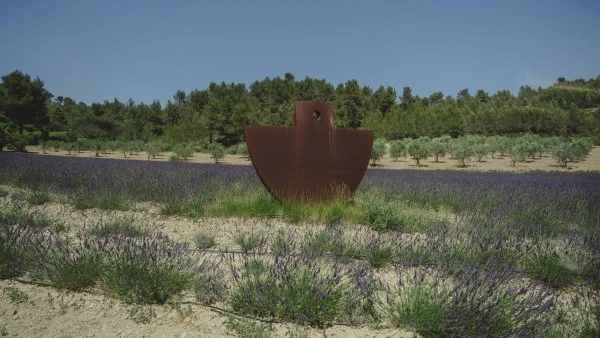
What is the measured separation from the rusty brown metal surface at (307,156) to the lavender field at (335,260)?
32 cm

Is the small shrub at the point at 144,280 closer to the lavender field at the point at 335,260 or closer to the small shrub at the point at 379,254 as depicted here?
the lavender field at the point at 335,260

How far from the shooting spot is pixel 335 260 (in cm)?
368

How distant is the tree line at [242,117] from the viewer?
35969 mm

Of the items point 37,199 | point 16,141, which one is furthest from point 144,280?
point 16,141

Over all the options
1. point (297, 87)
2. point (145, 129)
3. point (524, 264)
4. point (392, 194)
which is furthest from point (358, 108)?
point (524, 264)

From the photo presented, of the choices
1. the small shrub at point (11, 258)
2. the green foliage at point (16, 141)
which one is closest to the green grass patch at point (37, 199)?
the small shrub at point (11, 258)

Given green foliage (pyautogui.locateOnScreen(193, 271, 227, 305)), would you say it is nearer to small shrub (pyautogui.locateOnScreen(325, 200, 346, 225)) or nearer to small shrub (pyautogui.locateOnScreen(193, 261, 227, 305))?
small shrub (pyautogui.locateOnScreen(193, 261, 227, 305))

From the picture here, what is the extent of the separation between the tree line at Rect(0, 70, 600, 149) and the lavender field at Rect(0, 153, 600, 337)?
2978 centimetres

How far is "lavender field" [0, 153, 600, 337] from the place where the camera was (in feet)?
9.20

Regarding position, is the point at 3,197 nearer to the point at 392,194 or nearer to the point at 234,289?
the point at 234,289

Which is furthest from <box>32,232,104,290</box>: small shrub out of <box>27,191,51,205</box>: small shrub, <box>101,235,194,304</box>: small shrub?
<box>27,191,51,205</box>: small shrub

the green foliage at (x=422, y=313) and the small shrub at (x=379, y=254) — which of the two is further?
the small shrub at (x=379, y=254)

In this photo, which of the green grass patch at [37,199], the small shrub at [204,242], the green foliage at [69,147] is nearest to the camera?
the small shrub at [204,242]

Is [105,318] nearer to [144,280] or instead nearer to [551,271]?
[144,280]
